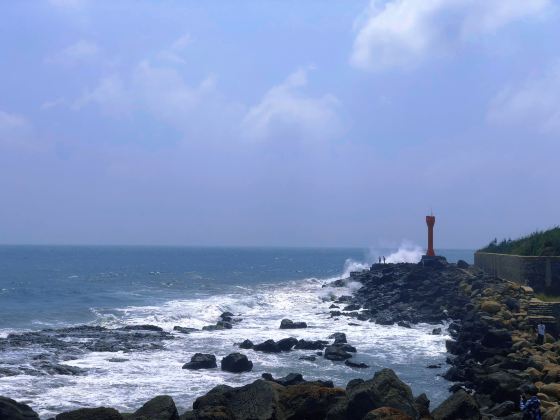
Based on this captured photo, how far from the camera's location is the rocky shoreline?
13.6 meters

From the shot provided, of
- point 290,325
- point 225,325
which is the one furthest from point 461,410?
point 225,325

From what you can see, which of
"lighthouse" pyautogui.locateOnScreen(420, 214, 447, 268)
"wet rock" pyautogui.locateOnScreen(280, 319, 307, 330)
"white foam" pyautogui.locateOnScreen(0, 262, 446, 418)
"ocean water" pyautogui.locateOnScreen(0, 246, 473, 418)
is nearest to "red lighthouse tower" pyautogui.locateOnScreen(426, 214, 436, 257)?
"lighthouse" pyautogui.locateOnScreen(420, 214, 447, 268)

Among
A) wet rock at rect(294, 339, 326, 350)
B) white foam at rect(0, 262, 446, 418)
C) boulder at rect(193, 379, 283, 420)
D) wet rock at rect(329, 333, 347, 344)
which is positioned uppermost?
boulder at rect(193, 379, 283, 420)

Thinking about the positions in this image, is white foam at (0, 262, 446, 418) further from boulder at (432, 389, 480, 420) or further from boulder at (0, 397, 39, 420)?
boulder at (432, 389, 480, 420)

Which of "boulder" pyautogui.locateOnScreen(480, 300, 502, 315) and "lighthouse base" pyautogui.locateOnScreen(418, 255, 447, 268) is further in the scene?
"lighthouse base" pyautogui.locateOnScreen(418, 255, 447, 268)

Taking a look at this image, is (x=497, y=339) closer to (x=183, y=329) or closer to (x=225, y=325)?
(x=225, y=325)

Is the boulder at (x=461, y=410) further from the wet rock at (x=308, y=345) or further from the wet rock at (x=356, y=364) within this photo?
the wet rock at (x=308, y=345)

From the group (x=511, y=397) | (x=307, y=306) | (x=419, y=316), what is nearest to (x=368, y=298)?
(x=307, y=306)

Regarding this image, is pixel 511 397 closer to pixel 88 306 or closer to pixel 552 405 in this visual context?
pixel 552 405

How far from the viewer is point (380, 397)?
13.3 metres

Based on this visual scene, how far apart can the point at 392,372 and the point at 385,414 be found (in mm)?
2662

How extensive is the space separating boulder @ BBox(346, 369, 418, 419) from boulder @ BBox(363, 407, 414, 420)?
0.92 m

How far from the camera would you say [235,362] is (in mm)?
22359

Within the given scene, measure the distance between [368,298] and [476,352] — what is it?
852 inches
